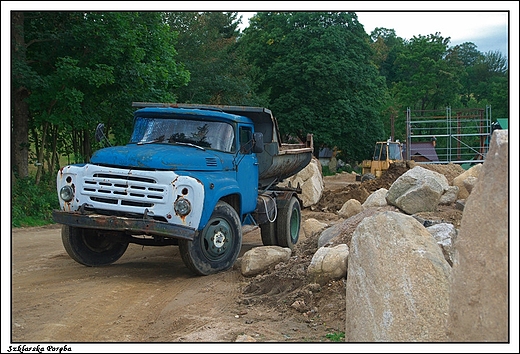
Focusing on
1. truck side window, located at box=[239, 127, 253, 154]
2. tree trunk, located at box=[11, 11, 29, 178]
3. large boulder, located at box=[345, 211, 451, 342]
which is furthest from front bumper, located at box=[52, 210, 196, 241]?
tree trunk, located at box=[11, 11, 29, 178]

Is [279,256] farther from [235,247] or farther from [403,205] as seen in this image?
[403,205]

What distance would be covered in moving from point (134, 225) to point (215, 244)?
130cm

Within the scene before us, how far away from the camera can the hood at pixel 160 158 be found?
9.01 m

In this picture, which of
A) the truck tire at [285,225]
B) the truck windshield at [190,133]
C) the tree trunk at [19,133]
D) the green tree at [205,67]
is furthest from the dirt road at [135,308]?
the green tree at [205,67]

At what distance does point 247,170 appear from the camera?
10.8 metres

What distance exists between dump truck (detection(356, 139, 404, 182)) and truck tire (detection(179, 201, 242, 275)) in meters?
19.5

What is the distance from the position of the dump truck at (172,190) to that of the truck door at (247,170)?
0.02 meters

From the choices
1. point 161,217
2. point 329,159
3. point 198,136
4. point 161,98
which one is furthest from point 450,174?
point 329,159

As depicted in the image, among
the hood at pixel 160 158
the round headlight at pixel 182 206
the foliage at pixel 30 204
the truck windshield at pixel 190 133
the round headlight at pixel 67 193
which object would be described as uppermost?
the truck windshield at pixel 190 133

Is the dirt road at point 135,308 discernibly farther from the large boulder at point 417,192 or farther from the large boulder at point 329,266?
the large boulder at point 417,192

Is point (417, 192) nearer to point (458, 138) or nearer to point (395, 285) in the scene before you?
point (395, 285)

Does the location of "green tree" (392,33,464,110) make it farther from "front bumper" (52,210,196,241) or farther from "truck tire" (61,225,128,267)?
"front bumper" (52,210,196,241)

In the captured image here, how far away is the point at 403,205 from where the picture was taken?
11.0 meters

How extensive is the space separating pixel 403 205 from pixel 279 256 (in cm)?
276
